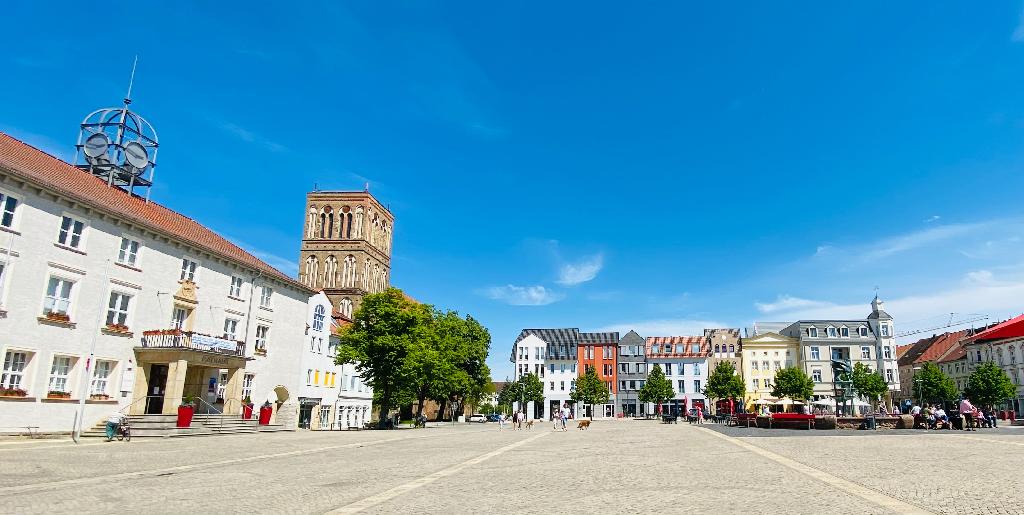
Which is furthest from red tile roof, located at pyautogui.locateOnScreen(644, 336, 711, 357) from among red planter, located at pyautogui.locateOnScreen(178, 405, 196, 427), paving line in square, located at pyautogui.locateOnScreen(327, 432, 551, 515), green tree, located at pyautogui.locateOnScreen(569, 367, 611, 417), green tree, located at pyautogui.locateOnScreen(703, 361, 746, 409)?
paving line in square, located at pyautogui.locateOnScreen(327, 432, 551, 515)

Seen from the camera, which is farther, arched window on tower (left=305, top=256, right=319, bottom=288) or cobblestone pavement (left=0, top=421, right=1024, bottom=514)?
arched window on tower (left=305, top=256, right=319, bottom=288)

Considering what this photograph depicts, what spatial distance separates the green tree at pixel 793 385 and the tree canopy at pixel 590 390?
25562 mm

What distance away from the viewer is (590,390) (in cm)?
9681

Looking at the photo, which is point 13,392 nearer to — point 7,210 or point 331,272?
point 7,210

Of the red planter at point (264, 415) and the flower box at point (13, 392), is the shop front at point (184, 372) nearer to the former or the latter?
the red planter at point (264, 415)

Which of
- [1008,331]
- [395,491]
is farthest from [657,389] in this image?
[395,491]

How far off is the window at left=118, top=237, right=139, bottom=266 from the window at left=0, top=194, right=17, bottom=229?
19.0ft

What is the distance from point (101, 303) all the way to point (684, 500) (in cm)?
3019

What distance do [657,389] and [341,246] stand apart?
53290mm

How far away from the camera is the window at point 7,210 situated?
25516 mm

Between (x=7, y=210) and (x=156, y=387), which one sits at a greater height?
(x=7, y=210)

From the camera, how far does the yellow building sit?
324 ft

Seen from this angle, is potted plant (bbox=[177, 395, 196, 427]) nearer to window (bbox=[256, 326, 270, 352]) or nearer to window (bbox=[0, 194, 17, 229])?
window (bbox=[256, 326, 270, 352])

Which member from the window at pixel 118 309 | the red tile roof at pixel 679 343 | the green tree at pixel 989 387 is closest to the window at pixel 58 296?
the window at pixel 118 309
